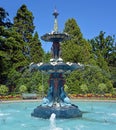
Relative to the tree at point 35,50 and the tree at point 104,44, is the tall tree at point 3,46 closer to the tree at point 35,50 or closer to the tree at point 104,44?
the tree at point 35,50

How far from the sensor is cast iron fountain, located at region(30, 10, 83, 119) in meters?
18.4

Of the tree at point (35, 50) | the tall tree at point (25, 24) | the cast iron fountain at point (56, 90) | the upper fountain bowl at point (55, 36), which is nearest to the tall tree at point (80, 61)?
the tree at point (35, 50)

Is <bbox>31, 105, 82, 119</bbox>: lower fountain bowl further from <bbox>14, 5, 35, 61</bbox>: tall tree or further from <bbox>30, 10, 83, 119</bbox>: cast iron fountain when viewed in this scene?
<bbox>14, 5, 35, 61</bbox>: tall tree

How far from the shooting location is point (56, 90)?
1953cm

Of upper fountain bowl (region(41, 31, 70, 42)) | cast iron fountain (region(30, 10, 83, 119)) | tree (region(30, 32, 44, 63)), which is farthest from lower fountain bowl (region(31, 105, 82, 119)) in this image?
tree (region(30, 32, 44, 63))

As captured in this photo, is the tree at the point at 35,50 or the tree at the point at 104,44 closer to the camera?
the tree at the point at 35,50

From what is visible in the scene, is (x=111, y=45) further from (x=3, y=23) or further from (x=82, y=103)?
(x=82, y=103)

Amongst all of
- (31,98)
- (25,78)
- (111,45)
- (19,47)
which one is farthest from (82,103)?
(111,45)

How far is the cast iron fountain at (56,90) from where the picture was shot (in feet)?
60.4

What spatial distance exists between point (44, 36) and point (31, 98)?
13.8 meters

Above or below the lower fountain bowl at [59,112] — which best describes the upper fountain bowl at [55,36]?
above

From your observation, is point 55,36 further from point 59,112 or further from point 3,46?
point 3,46

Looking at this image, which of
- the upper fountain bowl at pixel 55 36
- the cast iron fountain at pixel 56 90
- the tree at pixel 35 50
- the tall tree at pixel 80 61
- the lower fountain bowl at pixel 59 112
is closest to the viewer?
the lower fountain bowl at pixel 59 112

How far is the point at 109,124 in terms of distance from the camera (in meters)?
15.7
